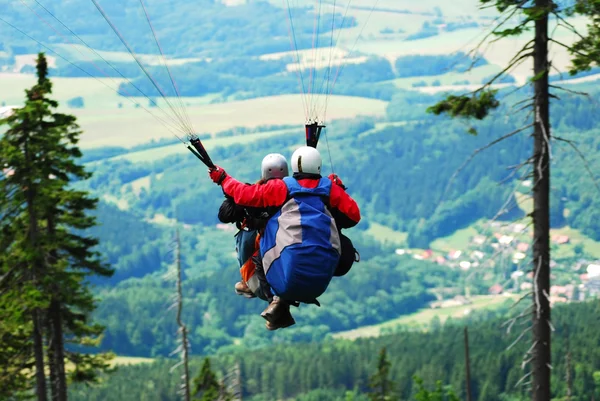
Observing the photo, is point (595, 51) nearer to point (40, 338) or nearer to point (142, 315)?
point (40, 338)

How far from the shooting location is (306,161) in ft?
37.2

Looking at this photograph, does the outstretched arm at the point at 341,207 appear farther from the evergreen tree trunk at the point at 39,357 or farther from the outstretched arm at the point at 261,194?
the evergreen tree trunk at the point at 39,357

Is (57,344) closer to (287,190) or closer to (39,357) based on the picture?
(39,357)

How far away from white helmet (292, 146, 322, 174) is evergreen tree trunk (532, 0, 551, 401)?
544 cm

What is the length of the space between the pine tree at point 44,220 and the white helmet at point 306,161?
Answer: 11.7 m

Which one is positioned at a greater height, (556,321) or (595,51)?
(595,51)

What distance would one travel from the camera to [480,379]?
95.3 m

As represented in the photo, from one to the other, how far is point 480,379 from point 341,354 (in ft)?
78.5

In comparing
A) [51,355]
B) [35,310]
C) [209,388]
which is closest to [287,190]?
[35,310]

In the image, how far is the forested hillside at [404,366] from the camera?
90.7 metres

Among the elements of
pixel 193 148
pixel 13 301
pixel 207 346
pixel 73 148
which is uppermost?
pixel 73 148

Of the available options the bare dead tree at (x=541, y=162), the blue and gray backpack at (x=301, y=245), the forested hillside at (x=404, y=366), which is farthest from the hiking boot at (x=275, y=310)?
the forested hillside at (x=404, y=366)

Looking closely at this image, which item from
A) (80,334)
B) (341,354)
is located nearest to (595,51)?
(80,334)

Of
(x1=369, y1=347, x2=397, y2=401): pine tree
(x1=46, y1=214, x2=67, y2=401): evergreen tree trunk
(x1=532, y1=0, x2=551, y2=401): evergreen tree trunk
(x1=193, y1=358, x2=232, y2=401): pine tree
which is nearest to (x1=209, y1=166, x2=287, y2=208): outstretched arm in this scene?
(x1=532, y1=0, x2=551, y2=401): evergreen tree trunk
